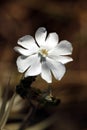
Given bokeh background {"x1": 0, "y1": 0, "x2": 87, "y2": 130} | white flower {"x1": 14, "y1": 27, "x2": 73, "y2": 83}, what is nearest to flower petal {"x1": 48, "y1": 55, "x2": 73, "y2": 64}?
white flower {"x1": 14, "y1": 27, "x2": 73, "y2": 83}

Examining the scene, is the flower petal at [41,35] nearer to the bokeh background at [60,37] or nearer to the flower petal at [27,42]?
the flower petal at [27,42]

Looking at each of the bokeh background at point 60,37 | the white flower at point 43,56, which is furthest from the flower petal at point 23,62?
the bokeh background at point 60,37

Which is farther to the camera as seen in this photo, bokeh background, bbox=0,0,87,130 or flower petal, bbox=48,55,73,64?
bokeh background, bbox=0,0,87,130

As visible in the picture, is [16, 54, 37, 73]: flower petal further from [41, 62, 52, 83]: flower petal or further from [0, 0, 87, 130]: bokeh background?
[0, 0, 87, 130]: bokeh background

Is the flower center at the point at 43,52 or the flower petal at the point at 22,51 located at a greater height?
the flower petal at the point at 22,51

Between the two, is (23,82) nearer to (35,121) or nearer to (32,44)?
(32,44)

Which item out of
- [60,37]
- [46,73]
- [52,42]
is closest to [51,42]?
[52,42]

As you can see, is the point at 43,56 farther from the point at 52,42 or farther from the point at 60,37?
the point at 60,37
